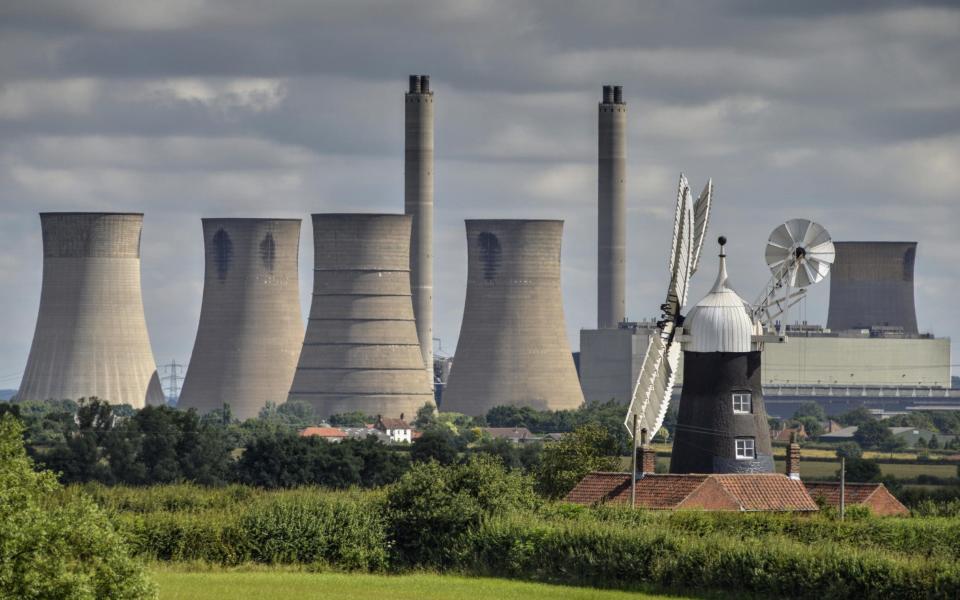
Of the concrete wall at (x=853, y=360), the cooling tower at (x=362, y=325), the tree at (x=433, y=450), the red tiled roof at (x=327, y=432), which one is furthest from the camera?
the concrete wall at (x=853, y=360)

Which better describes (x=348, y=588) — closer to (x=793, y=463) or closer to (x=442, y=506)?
(x=442, y=506)

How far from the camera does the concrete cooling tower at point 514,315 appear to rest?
111 meters

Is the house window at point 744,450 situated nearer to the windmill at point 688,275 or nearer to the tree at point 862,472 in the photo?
the windmill at point 688,275

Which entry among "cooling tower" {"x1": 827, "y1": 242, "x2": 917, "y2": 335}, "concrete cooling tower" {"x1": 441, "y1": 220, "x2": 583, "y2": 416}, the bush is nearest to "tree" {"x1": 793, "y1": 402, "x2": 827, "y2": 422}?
"cooling tower" {"x1": 827, "y1": 242, "x2": 917, "y2": 335}

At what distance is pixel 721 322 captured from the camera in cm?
3638

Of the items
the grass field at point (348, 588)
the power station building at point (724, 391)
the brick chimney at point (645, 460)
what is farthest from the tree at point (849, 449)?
the grass field at point (348, 588)

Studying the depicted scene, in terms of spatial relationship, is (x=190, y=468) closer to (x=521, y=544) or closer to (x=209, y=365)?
(x=521, y=544)

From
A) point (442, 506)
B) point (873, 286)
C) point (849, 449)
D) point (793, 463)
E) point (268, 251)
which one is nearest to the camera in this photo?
point (442, 506)

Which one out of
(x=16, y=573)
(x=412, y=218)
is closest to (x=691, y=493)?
(x=16, y=573)

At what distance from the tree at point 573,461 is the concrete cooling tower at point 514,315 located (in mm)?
62107

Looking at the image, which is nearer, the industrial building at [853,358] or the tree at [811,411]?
the tree at [811,411]

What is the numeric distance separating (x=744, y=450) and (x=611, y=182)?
278 ft

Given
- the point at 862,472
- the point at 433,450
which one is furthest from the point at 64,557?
the point at 433,450

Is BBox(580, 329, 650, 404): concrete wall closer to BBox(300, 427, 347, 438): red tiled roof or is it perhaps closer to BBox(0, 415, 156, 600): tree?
BBox(300, 427, 347, 438): red tiled roof
